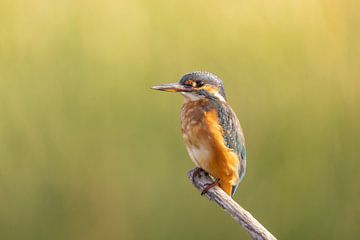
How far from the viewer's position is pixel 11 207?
11.3 ft

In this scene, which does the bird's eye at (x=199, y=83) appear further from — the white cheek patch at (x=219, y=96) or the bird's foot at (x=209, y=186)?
the bird's foot at (x=209, y=186)

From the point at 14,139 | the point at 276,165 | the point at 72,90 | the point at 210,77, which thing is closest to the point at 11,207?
the point at 14,139

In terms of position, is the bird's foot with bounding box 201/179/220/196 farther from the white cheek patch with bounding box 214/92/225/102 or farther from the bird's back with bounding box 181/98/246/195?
the white cheek patch with bounding box 214/92/225/102

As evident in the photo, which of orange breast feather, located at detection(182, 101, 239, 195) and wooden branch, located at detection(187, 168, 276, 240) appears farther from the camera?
orange breast feather, located at detection(182, 101, 239, 195)

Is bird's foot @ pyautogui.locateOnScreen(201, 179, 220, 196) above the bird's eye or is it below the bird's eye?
below

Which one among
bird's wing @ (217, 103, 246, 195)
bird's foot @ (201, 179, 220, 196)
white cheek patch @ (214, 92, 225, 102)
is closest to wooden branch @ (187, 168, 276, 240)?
bird's foot @ (201, 179, 220, 196)

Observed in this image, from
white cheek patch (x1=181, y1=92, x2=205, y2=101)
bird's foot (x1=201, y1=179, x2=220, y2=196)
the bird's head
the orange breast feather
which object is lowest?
bird's foot (x1=201, y1=179, x2=220, y2=196)

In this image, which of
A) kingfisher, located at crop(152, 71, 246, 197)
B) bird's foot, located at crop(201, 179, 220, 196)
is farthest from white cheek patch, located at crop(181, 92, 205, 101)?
bird's foot, located at crop(201, 179, 220, 196)

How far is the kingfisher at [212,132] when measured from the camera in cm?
250

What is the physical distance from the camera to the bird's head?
2434 mm

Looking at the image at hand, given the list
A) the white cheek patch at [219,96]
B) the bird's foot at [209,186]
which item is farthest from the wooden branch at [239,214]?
the white cheek patch at [219,96]

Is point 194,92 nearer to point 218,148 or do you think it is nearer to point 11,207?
point 218,148

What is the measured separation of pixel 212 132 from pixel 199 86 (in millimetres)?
164

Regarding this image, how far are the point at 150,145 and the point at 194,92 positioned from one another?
3.14 ft
